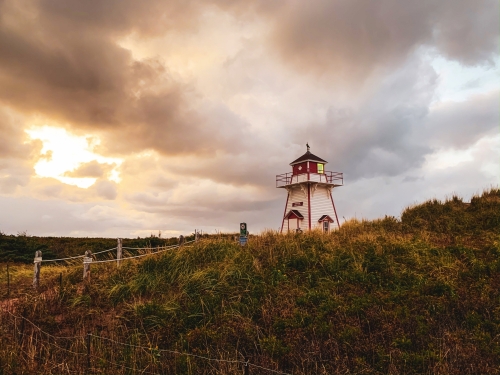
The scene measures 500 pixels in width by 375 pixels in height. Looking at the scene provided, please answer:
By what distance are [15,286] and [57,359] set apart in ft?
26.8

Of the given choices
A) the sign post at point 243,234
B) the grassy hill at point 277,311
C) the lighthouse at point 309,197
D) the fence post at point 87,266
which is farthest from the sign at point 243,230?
the lighthouse at point 309,197

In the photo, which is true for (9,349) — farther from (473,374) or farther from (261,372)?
(473,374)

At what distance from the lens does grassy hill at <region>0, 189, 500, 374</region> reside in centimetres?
744

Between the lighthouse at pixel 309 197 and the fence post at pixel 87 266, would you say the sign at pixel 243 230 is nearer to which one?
the fence post at pixel 87 266

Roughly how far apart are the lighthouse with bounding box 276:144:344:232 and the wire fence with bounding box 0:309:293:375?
86.0 feet

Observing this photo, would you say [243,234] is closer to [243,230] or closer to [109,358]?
[243,230]

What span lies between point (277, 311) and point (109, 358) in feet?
13.5

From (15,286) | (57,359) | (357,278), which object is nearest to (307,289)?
(357,278)

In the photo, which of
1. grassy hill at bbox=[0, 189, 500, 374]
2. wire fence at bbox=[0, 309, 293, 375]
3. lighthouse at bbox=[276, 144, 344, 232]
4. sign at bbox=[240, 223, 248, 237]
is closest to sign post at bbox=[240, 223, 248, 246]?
sign at bbox=[240, 223, 248, 237]

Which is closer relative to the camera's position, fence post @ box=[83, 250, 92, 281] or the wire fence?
the wire fence

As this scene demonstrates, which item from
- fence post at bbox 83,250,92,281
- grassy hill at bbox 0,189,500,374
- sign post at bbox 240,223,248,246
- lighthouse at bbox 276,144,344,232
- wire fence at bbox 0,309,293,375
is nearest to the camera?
wire fence at bbox 0,309,293,375

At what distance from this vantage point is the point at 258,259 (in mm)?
13234

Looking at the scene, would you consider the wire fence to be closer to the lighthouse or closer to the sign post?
the sign post

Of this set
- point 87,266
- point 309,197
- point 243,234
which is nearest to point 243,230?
point 243,234
